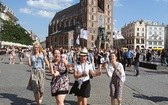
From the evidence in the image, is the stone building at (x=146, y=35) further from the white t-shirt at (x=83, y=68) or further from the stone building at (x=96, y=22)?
the white t-shirt at (x=83, y=68)

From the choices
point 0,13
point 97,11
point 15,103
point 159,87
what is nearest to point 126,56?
point 159,87

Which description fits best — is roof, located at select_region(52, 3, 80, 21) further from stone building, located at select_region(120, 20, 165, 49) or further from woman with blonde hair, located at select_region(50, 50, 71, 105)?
woman with blonde hair, located at select_region(50, 50, 71, 105)

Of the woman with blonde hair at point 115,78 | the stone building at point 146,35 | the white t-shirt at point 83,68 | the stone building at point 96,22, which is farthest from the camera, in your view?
the stone building at point 146,35

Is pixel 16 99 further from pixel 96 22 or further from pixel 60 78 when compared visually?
pixel 96 22

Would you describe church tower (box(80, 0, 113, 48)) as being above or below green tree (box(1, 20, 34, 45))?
above

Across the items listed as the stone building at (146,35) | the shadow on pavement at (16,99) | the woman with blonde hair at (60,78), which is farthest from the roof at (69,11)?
the woman with blonde hair at (60,78)

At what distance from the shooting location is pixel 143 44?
15100cm

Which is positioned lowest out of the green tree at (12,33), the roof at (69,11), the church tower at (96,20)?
the green tree at (12,33)

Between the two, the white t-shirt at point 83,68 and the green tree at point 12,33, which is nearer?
the white t-shirt at point 83,68

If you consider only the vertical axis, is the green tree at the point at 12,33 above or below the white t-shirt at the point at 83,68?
above

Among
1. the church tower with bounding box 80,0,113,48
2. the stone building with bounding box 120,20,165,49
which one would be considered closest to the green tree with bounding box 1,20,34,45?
the church tower with bounding box 80,0,113,48

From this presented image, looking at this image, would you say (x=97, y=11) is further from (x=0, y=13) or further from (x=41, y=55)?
(x=41, y=55)

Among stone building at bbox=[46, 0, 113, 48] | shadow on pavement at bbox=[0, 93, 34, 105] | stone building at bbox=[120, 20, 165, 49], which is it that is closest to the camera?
shadow on pavement at bbox=[0, 93, 34, 105]

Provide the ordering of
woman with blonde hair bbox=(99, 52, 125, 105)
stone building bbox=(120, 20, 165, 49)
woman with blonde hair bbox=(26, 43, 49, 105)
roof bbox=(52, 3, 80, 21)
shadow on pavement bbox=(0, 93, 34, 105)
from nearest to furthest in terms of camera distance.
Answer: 1. woman with blonde hair bbox=(99, 52, 125, 105)
2. woman with blonde hair bbox=(26, 43, 49, 105)
3. shadow on pavement bbox=(0, 93, 34, 105)
4. roof bbox=(52, 3, 80, 21)
5. stone building bbox=(120, 20, 165, 49)
